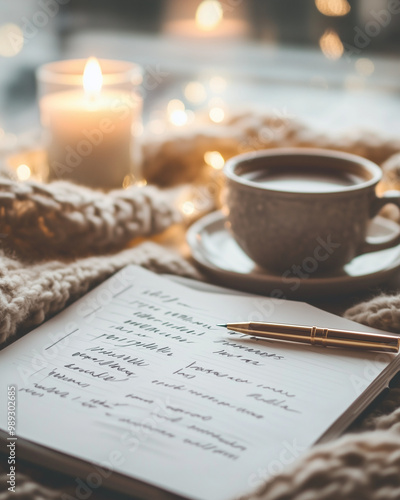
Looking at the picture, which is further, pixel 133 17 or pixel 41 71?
pixel 133 17

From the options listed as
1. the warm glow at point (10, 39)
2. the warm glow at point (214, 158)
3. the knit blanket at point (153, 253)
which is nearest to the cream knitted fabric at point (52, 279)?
the knit blanket at point (153, 253)

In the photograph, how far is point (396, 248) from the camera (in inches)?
25.4

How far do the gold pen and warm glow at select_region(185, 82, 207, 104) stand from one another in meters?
1.03

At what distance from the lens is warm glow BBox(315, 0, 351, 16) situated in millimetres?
1289

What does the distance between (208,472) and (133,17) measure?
4.78 ft

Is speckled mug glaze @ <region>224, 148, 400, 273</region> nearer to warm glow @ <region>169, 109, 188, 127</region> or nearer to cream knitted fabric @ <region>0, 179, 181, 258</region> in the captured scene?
cream knitted fabric @ <region>0, 179, 181, 258</region>

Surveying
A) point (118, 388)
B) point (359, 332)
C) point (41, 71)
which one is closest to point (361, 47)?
point (41, 71)

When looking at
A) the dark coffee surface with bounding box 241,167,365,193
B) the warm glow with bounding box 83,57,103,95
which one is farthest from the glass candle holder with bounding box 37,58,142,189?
the dark coffee surface with bounding box 241,167,365,193

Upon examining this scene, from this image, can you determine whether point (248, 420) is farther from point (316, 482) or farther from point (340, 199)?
point (340, 199)

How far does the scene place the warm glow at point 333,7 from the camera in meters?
1.29

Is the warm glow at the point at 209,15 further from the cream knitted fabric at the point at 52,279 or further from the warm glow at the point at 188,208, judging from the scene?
the cream knitted fabric at the point at 52,279

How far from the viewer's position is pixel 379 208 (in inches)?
23.0

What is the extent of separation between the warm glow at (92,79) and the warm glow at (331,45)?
734mm

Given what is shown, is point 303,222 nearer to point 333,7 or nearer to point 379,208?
point 379,208
